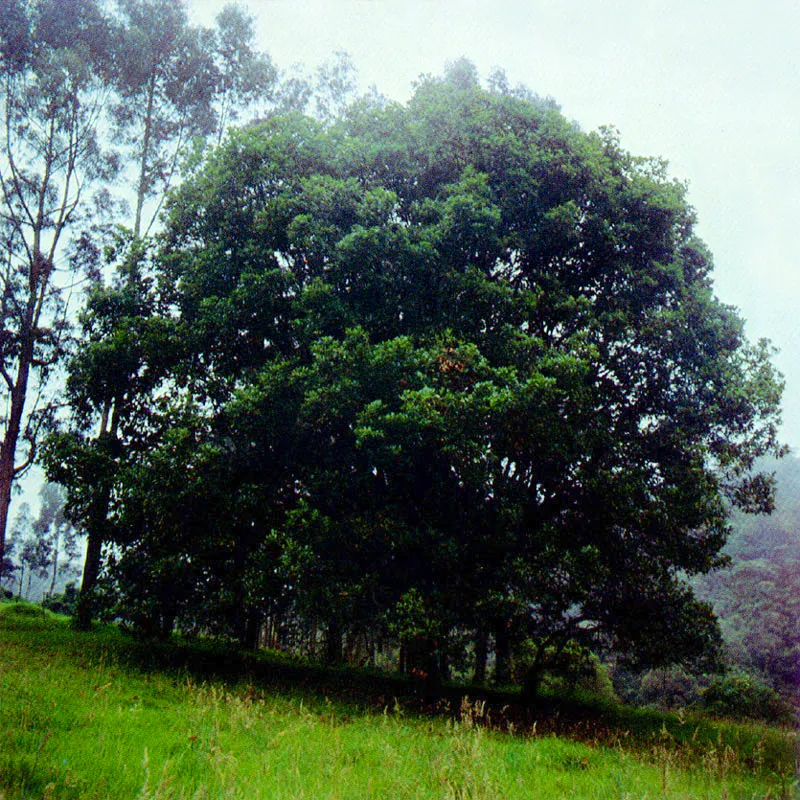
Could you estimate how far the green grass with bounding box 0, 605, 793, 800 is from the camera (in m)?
5.05

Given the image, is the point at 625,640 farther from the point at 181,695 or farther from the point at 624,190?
the point at 624,190

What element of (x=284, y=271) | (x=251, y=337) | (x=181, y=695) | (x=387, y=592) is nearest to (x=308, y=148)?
(x=284, y=271)

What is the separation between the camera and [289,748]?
6.80 metres

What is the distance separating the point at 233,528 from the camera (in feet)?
45.7

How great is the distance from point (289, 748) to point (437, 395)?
21.2 feet

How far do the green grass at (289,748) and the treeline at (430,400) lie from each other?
1.71m

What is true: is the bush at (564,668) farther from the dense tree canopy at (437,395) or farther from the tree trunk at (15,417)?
the tree trunk at (15,417)

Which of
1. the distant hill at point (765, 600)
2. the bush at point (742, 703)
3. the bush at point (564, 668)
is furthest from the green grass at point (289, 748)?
the distant hill at point (765, 600)

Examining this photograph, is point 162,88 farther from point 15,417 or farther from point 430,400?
point 430,400

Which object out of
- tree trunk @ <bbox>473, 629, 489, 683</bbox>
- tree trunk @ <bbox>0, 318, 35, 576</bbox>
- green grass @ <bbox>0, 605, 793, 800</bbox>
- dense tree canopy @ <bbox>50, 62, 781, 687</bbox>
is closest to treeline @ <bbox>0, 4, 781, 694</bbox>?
dense tree canopy @ <bbox>50, 62, 781, 687</bbox>

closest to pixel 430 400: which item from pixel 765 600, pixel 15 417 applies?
pixel 15 417

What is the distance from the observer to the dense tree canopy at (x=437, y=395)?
40.7ft

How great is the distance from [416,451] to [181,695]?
20.9 ft

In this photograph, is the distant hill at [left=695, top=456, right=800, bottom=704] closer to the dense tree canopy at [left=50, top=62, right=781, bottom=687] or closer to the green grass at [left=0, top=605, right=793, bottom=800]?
the dense tree canopy at [left=50, top=62, right=781, bottom=687]
